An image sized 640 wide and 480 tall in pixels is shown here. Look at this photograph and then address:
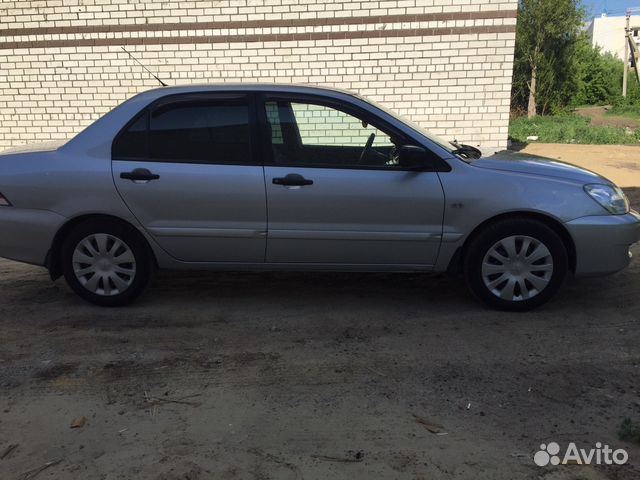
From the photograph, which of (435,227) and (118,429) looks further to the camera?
(435,227)

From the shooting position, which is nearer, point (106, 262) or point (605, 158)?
point (106, 262)

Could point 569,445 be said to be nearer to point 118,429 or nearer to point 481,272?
point 481,272

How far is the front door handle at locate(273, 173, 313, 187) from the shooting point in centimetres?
418

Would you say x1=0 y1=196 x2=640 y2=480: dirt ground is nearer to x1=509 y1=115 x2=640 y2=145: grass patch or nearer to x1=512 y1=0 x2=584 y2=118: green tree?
x1=509 y1=115 x2=640 y2=145: grass patch

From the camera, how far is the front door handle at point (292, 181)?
4176mm

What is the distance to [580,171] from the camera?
439cm

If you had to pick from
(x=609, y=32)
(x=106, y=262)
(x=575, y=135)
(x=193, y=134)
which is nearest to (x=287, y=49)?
(x=193, y=134)

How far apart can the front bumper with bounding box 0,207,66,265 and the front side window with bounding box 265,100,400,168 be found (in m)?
1.74

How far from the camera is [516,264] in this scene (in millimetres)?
4215

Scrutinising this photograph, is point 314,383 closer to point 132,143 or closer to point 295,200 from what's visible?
point 295,200

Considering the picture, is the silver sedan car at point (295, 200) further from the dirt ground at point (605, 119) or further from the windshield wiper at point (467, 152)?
the dirt ground at point (605, 119)

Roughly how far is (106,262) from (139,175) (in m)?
0.73

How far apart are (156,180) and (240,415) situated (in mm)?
1972

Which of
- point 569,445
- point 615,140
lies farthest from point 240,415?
point 615,140
